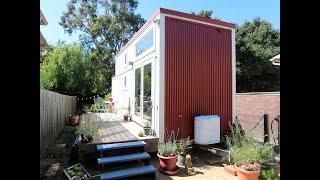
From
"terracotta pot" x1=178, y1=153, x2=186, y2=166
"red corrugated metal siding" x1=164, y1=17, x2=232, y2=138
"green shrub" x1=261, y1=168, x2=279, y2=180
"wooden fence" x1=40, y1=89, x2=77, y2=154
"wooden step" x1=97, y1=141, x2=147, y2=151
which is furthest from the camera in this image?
"red corrugated metal siding" x1=164, y1=17, x2=232, y2=138

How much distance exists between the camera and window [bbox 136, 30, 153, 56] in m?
7.22

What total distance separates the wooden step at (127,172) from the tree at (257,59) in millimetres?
15164

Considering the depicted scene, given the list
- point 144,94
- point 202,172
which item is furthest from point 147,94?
point 202,172

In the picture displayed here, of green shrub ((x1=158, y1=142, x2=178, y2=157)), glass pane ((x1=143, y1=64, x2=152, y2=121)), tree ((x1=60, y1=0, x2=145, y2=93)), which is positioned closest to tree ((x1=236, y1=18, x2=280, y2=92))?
tree ((x1=60, y1=0, x2=145, y2=93))

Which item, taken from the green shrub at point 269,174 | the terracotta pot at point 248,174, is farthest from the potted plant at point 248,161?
the green shrub at point 269,174

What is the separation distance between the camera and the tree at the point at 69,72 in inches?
525

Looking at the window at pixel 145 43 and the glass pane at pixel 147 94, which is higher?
the window at pixel 145 43

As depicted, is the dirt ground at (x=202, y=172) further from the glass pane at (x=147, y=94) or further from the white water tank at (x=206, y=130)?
the glass pane at (x=147, y=94)

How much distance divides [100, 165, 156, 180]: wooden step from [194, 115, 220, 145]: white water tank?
5.97 feet

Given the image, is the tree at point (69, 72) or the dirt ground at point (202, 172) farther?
the tree at point (69, 72)

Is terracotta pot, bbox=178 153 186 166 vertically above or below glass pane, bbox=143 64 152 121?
below

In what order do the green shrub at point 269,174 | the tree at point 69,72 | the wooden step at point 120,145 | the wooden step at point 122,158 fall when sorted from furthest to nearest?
the tree at point 69,72
the wooden step at point 120,145
the wooden step at point 122,158
the green shrub at point 269,174

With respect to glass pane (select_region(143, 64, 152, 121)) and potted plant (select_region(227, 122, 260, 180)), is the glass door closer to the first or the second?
glass pane (select_region(143, 64, 152, 121))

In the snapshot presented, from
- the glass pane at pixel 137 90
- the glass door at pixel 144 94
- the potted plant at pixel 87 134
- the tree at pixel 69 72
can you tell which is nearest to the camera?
the potted plant at pixel 87 134
